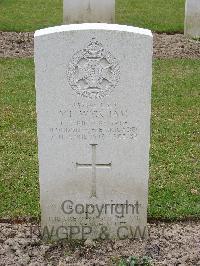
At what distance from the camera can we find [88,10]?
11867 millimetres

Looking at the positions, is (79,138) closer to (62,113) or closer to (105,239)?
(62,113)

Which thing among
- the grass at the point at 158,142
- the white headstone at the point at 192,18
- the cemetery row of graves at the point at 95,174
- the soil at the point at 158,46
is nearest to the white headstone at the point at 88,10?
the soil at the point at 158,46

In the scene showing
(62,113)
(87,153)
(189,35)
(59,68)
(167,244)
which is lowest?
(167,244)

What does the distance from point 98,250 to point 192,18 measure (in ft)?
25.2

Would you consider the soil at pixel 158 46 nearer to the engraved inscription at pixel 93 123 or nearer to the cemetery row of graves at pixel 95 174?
the cemetery row of graves at pixel 95 174

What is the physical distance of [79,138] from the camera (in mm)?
4480

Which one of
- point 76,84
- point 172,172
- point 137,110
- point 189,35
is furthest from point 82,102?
point 189,35

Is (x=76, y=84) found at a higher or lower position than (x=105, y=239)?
higher

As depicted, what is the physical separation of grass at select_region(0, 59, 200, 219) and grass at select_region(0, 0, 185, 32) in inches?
112

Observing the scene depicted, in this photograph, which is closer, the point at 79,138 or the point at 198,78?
the point at 79,138

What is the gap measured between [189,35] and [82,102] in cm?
776

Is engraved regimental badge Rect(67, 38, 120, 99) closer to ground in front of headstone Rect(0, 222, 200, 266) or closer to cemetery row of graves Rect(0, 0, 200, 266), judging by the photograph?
cemetery row of graves Rect(0, 0, 200, 266)

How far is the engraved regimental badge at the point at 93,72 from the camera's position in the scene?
14.0 ft

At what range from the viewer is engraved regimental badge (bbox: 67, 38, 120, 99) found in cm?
427
